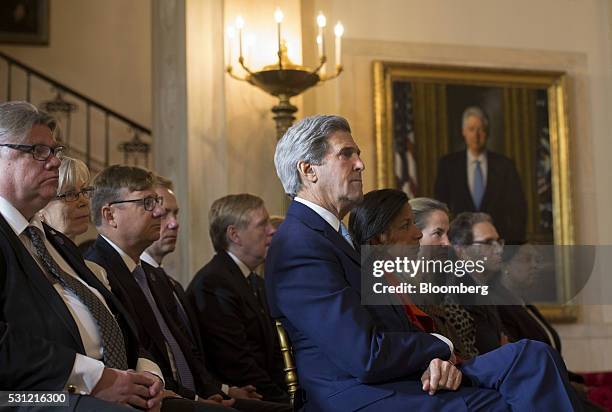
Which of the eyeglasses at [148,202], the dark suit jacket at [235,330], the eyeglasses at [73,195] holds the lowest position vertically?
the dark suit jacket at [235,330]

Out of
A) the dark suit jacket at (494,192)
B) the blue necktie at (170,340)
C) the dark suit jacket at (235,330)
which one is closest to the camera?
the blue necktie at (170,340)

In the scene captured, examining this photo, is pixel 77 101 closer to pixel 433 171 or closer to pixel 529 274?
Answer: pixel 433 171

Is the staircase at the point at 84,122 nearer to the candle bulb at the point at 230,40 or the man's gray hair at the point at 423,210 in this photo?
the candle bulb at the point at 230,40

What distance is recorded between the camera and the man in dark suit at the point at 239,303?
16.0ft

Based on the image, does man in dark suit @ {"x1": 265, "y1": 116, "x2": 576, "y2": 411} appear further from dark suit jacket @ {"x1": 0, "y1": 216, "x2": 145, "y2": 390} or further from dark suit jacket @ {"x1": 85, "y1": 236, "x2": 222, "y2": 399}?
dark suit jacket @ {"x1": 0, "y1": 216, "x2": 145, "y2": 390}

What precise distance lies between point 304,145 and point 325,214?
28 cm

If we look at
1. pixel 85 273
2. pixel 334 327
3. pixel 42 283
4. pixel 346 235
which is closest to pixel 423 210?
pixel 346 235

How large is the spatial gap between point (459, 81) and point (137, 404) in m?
5.39

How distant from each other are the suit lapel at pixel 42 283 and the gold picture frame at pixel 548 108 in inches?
186

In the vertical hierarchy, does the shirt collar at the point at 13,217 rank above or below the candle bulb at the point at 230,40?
below

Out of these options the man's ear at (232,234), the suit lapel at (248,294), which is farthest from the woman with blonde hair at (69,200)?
the man's ear at (232,234)

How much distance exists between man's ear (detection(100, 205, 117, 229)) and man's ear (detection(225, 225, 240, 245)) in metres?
1.09

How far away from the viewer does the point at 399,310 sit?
359 cm

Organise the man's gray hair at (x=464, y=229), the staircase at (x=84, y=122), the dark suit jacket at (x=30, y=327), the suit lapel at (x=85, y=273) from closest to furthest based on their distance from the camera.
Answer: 1. the dark suit jacket at (x=30, y=327)
2. the suit lapel at (x=85, y=273)
3. the man's gray hair at (x=464, y=229)
4. the staircase at (x=84, y=122)
